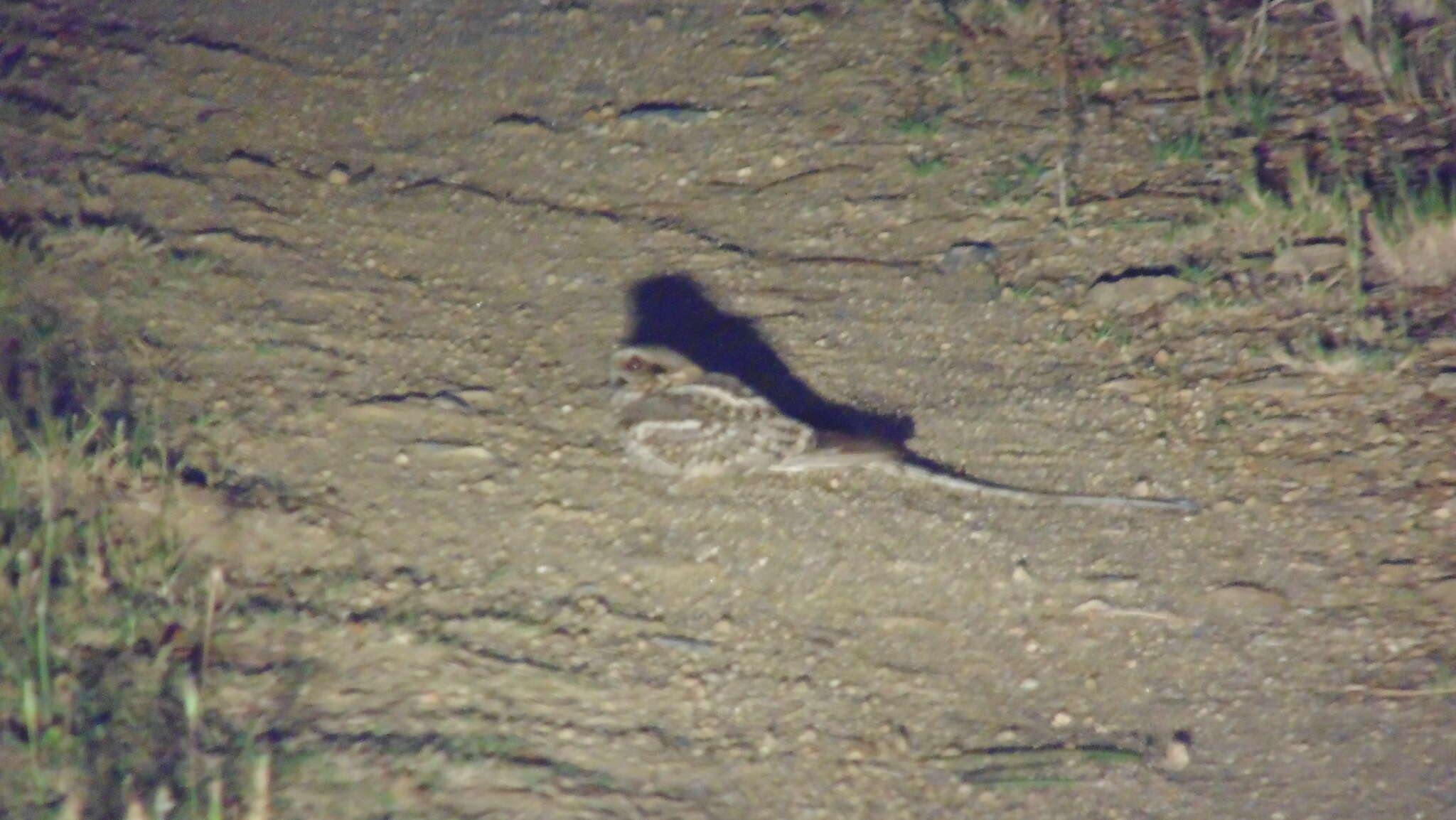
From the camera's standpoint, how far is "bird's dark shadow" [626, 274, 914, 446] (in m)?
4.29

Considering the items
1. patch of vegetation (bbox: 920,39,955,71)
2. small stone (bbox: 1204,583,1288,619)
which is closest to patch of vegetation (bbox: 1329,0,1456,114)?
patch of vegetation (bbox: 920,39,955,71)

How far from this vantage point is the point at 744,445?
4.03m

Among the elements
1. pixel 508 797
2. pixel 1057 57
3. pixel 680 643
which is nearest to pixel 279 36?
pixel 1057 57

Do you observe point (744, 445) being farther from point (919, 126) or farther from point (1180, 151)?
point (1180, 151)

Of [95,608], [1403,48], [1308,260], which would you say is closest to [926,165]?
[1308,260]

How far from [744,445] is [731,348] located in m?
0.63

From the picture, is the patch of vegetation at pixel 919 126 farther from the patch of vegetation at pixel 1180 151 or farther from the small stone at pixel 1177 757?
the small stone at pixel 1177 757

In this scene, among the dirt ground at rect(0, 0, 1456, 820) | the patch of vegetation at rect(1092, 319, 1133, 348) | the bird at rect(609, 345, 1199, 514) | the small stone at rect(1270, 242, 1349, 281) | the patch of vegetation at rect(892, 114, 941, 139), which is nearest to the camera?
the dirt ground at rect(0, 0, 1456, 820)

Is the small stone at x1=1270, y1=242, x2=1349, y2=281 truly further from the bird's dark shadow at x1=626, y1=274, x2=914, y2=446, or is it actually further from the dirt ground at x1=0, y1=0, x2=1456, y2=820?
the bird's dark shadow at x1=626, y1=274, x2=914, y2=446

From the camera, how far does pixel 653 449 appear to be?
13.3 ft

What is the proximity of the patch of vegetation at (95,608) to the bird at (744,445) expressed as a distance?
1248mm

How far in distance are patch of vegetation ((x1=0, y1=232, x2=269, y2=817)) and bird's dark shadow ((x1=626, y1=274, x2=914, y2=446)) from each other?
1552 millimetres

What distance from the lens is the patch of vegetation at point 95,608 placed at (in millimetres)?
2898

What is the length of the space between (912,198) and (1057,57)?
116cm
